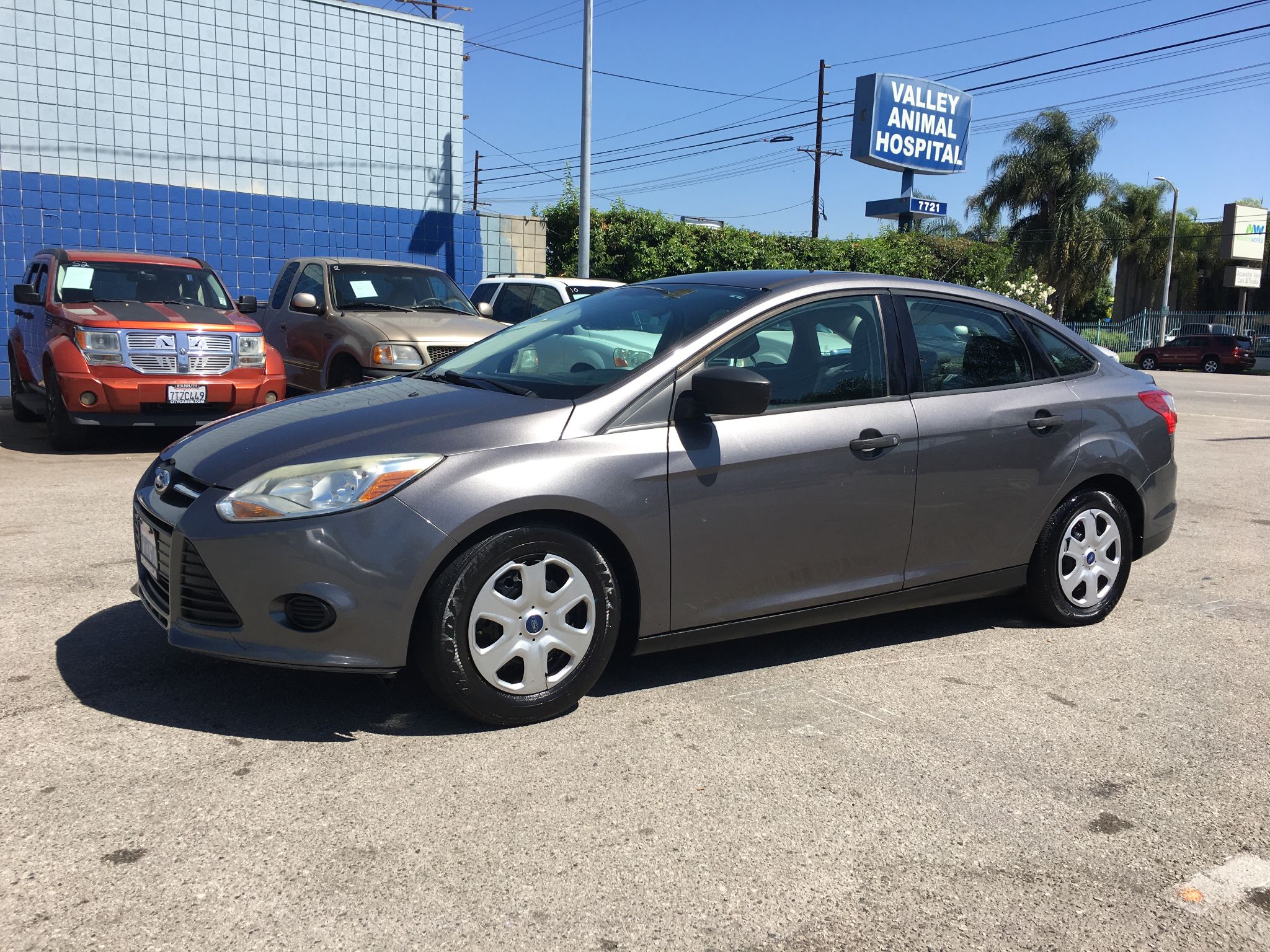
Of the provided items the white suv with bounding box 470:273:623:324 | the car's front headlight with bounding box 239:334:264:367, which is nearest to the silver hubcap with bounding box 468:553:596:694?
the car's front headlight with bounding box 239:334:264:367

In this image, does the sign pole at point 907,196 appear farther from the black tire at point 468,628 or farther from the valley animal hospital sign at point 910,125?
the black tire at point 468,628

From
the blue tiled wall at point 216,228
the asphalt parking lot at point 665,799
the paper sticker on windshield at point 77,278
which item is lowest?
the asphalt parking lot at point 665,799

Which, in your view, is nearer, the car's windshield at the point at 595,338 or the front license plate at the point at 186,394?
the car's windshield at the point at 595,338

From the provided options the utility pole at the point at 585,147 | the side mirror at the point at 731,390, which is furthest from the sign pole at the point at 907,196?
the side mirror at the point at 731,390

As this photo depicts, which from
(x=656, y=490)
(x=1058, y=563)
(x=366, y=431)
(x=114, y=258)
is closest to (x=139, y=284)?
(x=114, y=258)

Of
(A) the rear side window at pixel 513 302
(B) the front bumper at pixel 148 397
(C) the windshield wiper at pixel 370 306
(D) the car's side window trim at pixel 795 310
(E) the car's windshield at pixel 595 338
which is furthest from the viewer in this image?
(A) the rear side window at pixel 513 302

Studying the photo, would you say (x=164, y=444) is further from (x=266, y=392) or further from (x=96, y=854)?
(x=96, y=854)

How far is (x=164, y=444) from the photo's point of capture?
10.4m

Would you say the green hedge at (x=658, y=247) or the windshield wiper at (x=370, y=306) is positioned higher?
the green hedge at (x=658, y=247)

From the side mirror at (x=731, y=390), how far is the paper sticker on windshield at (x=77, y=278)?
313 inches

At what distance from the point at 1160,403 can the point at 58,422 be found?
8.44 meters

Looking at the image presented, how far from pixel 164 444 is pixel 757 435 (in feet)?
26.4

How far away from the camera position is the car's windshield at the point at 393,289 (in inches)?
421

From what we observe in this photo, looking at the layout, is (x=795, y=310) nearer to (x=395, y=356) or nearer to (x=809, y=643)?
(x=809, y=643)
